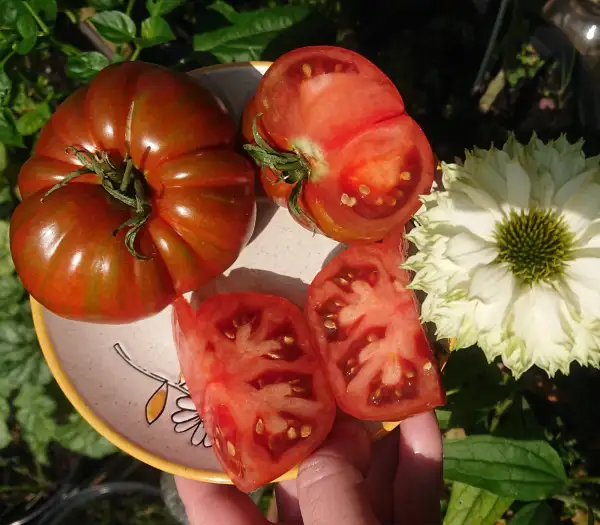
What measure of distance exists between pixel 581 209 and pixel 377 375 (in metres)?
0.47

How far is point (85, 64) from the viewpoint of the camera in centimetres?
127

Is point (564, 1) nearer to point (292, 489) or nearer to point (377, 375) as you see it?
point (377, 375)

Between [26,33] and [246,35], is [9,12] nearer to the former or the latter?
[26,33]

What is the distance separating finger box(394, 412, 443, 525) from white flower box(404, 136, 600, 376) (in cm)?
38

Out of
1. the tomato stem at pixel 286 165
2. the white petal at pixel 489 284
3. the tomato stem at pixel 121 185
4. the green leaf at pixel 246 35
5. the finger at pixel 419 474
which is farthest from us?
the green leaf at pixel 246 35

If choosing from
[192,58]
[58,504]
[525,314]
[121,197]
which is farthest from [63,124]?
[58,504]

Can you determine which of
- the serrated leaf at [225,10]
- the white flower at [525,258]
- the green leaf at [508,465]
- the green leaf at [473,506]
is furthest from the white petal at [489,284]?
the serrated leaf at [225,10]

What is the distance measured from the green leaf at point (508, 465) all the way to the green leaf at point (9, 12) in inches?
47.7

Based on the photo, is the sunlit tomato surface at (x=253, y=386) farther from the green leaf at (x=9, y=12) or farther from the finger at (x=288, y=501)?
the green leaf at (x=9, y=12)

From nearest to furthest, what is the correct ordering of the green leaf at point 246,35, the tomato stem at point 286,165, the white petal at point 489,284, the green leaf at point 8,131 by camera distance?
1. the white petal at point 489,284
2. the tomato stem at point 286,165
3. the green leaf at point 8,131
4. the green leaf at point 246,35

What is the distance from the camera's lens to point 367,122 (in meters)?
1.11

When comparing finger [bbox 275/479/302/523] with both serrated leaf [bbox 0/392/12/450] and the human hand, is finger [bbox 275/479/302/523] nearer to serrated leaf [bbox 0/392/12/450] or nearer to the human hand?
the human hand

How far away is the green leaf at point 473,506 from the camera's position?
1.27m

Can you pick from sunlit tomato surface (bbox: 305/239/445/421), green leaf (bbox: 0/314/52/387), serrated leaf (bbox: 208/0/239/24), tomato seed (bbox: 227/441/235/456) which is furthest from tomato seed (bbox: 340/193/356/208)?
green leaf (bbox: 0/314/52/387)
